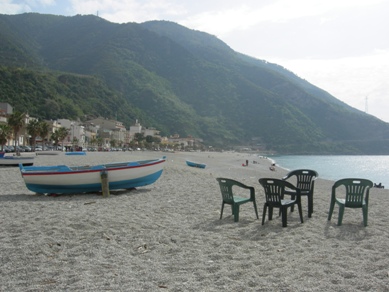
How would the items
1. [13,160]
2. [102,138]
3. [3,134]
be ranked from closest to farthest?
[13,160], [3,134], [102,138]

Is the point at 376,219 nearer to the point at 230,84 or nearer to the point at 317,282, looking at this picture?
the point at 317,282

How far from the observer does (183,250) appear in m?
5.48

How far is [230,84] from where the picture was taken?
195125 millimetres

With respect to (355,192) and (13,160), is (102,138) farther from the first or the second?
(355,192)

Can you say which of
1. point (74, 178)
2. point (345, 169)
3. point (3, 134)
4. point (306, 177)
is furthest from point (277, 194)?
point (345, 169)

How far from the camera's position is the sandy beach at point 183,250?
4160mm

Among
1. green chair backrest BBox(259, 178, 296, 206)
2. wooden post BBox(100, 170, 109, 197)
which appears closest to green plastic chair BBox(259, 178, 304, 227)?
green chair backrest BBox(259, 178, 296, 206)

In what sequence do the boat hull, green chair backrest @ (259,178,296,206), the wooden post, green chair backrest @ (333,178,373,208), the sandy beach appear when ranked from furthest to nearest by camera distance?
the boat hull, the wooden post, green chair backrest @ (333,178,373,208), green chair backrest @ (259,178,296,206), the sandy beach

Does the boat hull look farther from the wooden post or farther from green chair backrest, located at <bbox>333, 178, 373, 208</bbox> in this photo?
green chair backrest, located at <bbox>333, 178, 373, 208</bbox>

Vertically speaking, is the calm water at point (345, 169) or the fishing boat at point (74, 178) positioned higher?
the fishing boat at point (74, 178)

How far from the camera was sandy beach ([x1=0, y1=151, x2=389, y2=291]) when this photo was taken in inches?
164

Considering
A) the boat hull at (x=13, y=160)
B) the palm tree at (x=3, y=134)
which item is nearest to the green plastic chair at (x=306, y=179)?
the boat hull at (x=13, y=160)

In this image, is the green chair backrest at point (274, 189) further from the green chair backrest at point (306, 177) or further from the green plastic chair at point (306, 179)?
the green chair backrest at point (306, 177)

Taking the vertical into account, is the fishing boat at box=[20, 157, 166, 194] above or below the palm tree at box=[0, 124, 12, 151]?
below
